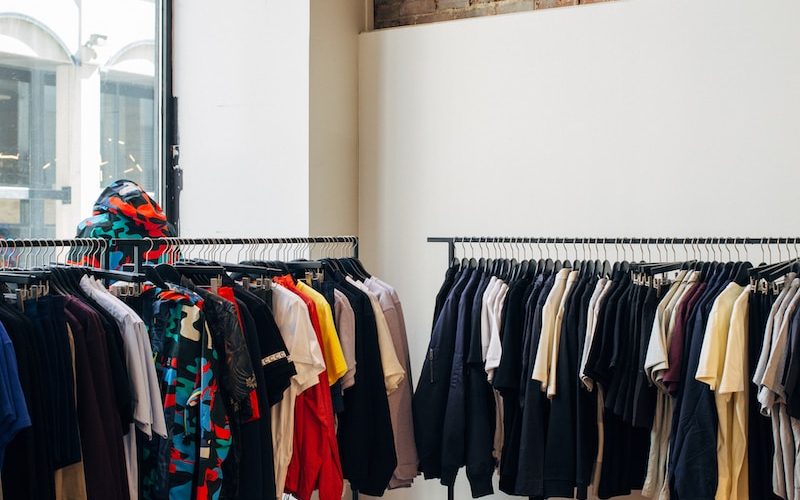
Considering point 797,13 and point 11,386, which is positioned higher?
point 797,13

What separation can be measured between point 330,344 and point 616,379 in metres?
0.98

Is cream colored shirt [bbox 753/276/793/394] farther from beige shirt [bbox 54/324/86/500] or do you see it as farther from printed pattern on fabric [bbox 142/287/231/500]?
beige shirt [bbox 54/324/86/500]

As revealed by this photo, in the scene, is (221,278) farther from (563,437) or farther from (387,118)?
(387,118)

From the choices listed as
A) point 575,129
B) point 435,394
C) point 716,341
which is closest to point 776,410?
point 716,341

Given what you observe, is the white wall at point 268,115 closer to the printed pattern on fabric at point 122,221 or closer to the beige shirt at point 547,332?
the printed pattern on fabric at point 122,221

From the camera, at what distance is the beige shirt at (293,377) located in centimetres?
292

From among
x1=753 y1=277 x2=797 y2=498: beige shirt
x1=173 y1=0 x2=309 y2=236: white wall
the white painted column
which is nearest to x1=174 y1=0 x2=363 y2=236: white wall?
x1=173 y1=0 x2=309 y2=236: white wall

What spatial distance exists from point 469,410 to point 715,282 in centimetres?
100

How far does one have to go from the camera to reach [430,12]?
4438 mm

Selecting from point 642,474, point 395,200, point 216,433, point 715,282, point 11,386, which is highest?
point 395,200

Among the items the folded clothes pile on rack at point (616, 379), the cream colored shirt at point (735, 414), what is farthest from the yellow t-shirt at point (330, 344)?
the cream colored shirt at point (735, 414)

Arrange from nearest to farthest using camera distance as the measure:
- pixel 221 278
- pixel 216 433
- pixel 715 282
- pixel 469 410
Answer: pixel 216 433
pixel 221 278
pixel 715 282
pixel 469 410

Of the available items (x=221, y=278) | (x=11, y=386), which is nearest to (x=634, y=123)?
(x=221, y=278)

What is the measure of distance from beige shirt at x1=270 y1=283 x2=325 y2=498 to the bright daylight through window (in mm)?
1583
